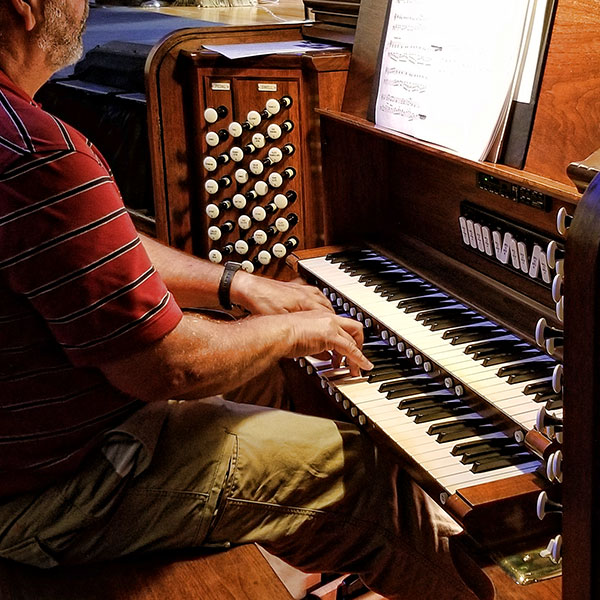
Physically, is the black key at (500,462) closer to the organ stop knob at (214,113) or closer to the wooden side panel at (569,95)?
the wooden side panel at (569,95)

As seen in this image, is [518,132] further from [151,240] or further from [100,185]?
[151,240]

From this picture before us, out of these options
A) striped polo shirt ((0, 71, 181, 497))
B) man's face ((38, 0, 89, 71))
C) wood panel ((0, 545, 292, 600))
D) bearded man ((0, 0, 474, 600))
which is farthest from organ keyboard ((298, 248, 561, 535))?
man's face ((38, 0, 89, 71))

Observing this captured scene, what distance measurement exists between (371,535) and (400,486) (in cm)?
12

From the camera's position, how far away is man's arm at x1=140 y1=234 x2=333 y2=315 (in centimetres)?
198

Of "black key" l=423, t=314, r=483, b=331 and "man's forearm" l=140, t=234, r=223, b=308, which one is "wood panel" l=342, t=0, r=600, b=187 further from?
"man's forearm" l=140, t=234, r=223, b=308

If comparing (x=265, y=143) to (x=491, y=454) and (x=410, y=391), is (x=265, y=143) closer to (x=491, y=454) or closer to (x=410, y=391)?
(x=410, y=391)

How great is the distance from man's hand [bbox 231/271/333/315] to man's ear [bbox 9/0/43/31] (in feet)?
2.55

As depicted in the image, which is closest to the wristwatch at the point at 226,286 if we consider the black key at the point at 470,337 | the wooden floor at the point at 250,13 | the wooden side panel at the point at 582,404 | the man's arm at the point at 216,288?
the man's arm at the point at 216,288

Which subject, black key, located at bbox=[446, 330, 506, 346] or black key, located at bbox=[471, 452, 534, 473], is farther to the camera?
black key, located at bbox=[446, 330, 506, 346]

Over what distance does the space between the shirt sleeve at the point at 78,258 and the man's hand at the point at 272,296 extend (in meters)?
0.63

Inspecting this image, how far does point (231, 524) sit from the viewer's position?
Result: 1.62 meters

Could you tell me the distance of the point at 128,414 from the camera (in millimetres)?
1586

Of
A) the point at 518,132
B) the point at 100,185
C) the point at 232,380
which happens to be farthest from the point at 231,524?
the point at 518,132

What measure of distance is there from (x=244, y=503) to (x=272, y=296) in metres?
0.55
